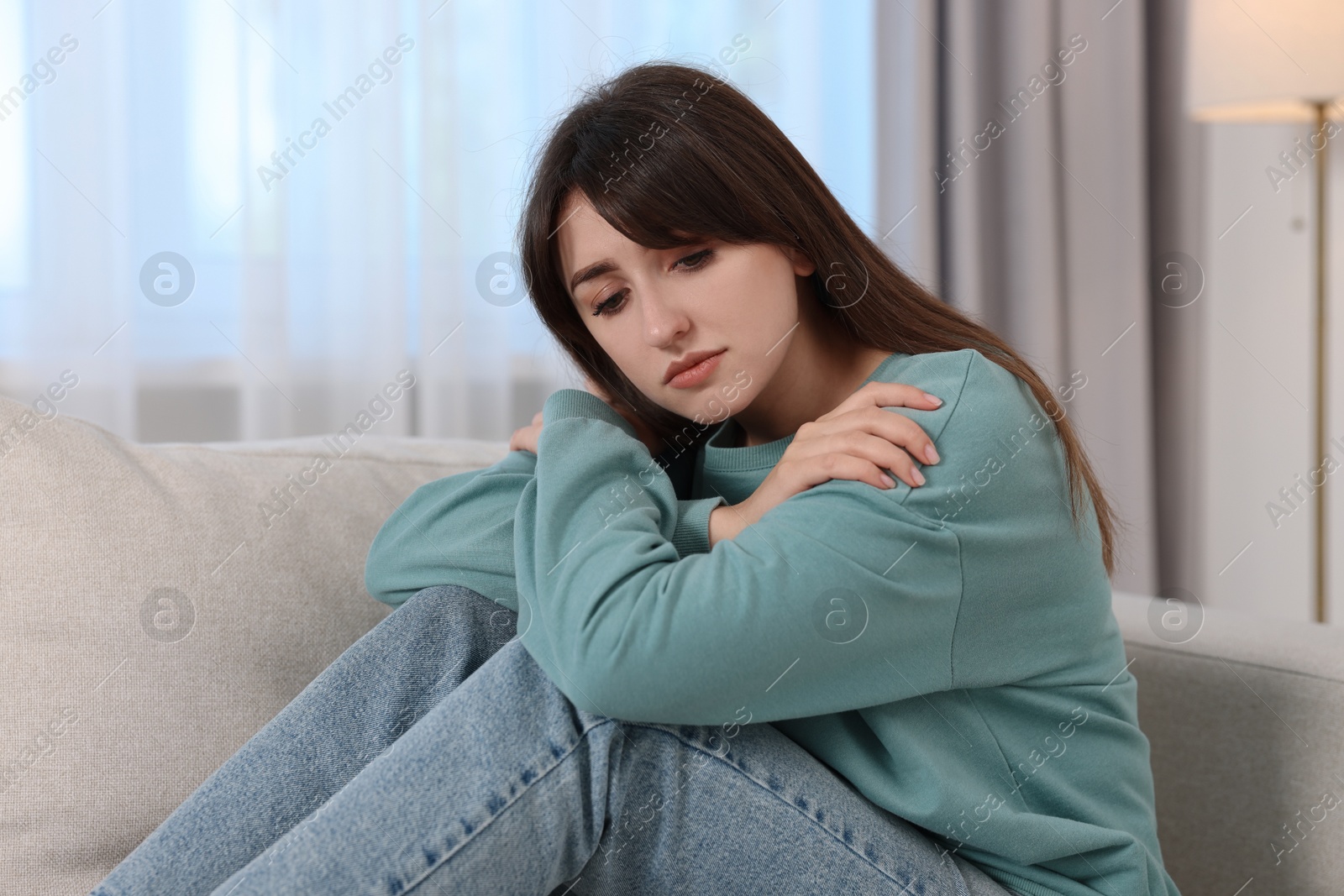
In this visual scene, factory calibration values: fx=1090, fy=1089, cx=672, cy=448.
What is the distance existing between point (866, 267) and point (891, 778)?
43 centimetres

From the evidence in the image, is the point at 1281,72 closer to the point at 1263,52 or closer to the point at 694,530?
the point at 1263,52

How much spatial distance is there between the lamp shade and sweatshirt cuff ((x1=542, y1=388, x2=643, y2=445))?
1390 millimetres

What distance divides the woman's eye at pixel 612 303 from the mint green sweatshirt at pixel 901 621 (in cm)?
10

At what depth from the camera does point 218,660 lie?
937 millimetres

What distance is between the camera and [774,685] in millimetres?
703

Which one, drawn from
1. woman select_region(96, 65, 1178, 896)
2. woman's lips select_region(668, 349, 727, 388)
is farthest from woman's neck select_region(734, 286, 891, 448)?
woman's lips select_region(668, 349, 727, 388)

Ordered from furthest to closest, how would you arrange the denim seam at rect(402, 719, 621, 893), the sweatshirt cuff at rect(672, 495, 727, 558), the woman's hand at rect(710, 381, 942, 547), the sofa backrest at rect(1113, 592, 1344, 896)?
the sofa backrest at rect(1113, 592, 1344, 896), the sweatshirt cuff at rect(672, 495, 727, 558), the woman's hand at rect(710, 381, 942, 547), the denim seam at rect(402, 719, 621, 893)

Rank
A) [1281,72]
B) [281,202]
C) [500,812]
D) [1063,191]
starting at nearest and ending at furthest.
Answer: [500,812] < [281,202] < [1281,72] < [1063,191]

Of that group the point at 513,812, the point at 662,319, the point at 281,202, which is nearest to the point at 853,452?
the point at 662,319

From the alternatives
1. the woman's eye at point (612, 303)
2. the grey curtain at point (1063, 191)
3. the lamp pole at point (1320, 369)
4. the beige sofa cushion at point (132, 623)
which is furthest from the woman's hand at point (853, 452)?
the lamp pole at point (1320, 369)

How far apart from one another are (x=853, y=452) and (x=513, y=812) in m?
0.33

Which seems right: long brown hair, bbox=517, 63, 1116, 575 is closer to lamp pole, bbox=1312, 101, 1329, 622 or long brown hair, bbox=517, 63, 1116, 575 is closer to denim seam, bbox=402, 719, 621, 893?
denim seam, bbox=402, 719, 621, 893

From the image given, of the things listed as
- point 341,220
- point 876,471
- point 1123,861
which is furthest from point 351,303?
point 1123,861

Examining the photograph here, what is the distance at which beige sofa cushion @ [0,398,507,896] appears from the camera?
2.83 feet
